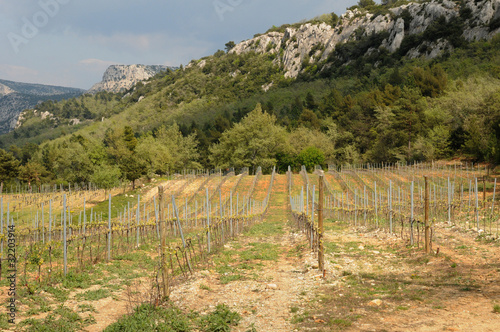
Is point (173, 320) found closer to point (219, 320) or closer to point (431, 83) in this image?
point (219, 320)

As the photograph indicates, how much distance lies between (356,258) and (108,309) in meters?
8.12

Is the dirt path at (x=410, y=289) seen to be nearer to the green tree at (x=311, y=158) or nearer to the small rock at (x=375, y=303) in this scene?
the small rock at (x=375, y=303)

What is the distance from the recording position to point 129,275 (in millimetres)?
10711

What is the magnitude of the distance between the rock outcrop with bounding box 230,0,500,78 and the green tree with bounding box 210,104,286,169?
61222mm

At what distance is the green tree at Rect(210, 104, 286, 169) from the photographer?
223ft

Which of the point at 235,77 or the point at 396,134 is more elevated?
the point at 235,77

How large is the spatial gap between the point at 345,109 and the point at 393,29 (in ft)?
197

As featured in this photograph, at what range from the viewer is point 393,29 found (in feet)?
403

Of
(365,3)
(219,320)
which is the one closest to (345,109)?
(219,320)

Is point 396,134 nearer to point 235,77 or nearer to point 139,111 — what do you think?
point 139,111

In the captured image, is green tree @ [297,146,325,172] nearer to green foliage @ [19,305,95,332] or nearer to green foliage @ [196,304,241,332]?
green foliage @ [196,304,241,332]

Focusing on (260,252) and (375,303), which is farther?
(260,252)

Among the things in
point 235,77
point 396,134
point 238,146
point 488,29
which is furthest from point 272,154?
point 235,77

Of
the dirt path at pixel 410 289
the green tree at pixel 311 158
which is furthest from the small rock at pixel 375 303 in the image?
the green tree at pixel 311 158
